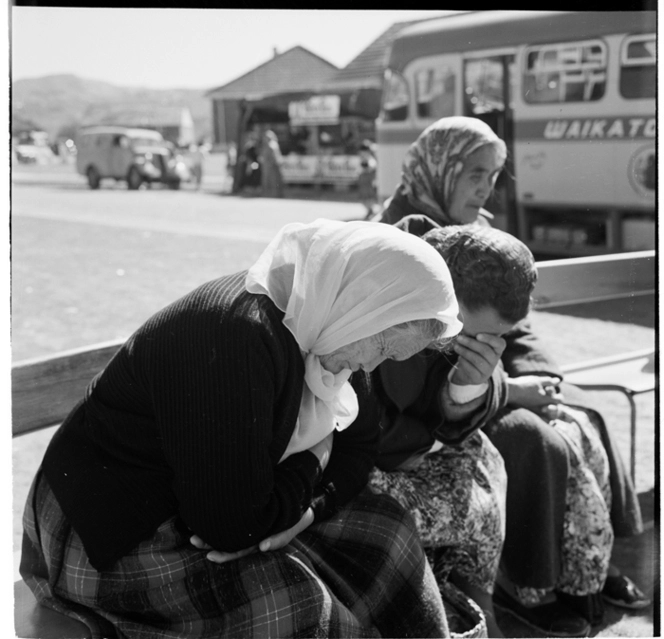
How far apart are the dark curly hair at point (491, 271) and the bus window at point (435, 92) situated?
30.0ft

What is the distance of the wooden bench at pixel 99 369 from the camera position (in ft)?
6.46

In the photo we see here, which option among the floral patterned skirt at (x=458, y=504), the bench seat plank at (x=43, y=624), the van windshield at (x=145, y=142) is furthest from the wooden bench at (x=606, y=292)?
the van windshield at (x=145, y=142)

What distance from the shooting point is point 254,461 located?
5.77 ft

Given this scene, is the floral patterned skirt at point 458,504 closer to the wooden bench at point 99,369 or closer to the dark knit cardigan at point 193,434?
the dark knit cardigan at point 193,434

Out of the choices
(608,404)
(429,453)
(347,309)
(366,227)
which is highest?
(366,227)

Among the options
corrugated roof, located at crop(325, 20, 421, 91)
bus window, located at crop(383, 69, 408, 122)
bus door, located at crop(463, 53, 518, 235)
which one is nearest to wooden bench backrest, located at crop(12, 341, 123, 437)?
bus door, located at crop(463, 53, 518, 235)

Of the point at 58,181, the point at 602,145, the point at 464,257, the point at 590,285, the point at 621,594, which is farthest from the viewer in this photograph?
the point at 58,181

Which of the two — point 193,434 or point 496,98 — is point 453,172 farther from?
point 496,98

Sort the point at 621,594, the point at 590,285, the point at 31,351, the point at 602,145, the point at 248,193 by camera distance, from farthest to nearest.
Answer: the point at 248,193 < the point at 602,145 < the point at 31,351 < the point at 590,285 < the point at 621,594

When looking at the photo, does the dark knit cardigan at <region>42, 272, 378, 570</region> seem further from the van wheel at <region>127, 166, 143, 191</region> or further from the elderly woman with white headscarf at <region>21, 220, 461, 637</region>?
the van wheel at <region>127, 166, 143, 191</region>

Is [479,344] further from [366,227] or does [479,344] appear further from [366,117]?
[366,117]

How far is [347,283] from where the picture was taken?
1767 millimetres

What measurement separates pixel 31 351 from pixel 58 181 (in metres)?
24.4

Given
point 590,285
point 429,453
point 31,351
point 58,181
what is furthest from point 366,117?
point 429,453
